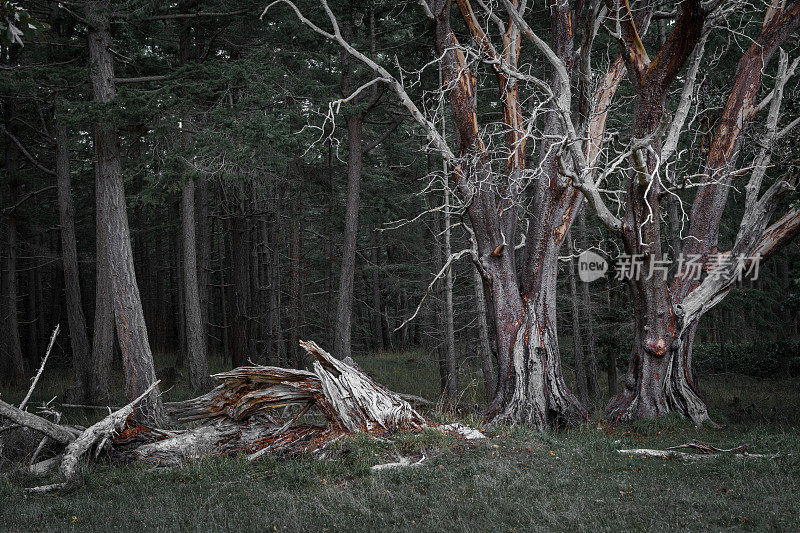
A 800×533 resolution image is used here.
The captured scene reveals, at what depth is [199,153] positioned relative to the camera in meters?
11.3

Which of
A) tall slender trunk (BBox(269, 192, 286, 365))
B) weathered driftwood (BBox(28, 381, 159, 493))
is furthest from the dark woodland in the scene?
tall slender trunk (BBox(269, 192, 286, 365))

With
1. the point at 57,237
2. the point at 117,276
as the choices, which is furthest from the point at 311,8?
the point at 57,237

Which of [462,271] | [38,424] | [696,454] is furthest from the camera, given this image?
[462,271]

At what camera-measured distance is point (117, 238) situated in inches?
443

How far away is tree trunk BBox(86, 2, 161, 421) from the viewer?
35.9ft

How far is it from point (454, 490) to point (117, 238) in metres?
8.57

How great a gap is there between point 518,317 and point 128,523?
661cm

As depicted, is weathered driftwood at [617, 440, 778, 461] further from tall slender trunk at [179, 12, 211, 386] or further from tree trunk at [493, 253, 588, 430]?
tall slender trunk at [179, 12, 211, 386]

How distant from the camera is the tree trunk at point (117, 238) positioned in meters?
10.9

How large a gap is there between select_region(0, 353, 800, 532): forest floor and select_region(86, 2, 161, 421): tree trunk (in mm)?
3627

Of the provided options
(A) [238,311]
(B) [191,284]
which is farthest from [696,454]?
(A) [238,311]

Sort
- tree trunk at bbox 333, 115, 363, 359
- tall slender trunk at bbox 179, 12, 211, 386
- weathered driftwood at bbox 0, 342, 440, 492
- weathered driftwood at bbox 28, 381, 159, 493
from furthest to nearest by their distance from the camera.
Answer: tall slender trunk at bbox 179, 12, 211, 386, tree trunk at bbox 333, 115, 363, 359, weathered driftwood at bbox 0, 342, 440, 492, weathered driftwood at bbox 28, 381, 159, 493

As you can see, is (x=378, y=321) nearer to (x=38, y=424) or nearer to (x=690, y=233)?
(x=690, y=233)

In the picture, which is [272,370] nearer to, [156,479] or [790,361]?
[156,479]
